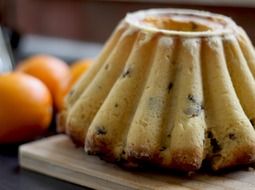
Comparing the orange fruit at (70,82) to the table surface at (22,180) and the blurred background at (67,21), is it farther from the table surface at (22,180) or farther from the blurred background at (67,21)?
the blurred background at (67,21)

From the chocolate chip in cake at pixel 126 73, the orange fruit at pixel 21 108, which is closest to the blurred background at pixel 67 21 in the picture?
the orange fruit at pixel 21 108

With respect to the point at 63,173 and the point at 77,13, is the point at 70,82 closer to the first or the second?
the point at 63,173

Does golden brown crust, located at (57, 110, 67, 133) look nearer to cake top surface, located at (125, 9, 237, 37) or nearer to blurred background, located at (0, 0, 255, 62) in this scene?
cake top surface, located at (125, 9, 237, 37)

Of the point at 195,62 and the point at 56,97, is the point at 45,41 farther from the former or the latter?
the point at 195,62

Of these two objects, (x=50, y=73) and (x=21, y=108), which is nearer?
(x=21, y=108)

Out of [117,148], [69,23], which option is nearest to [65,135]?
[117,148]

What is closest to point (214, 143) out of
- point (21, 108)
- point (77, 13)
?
point (21, 108)
